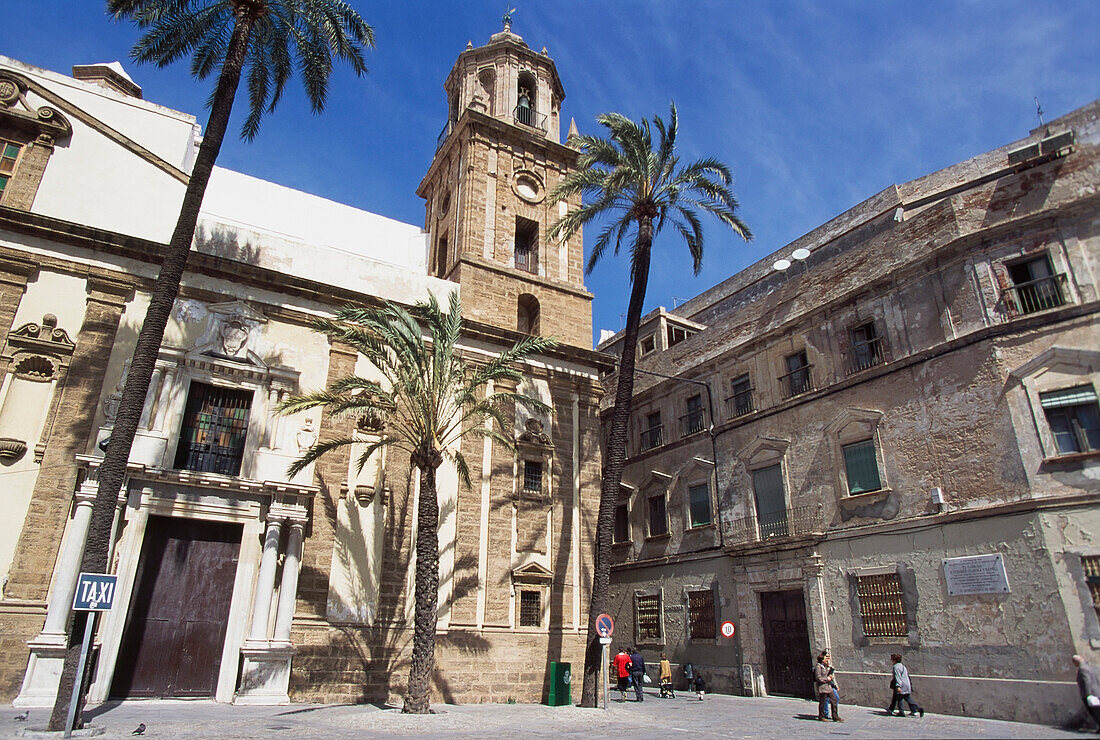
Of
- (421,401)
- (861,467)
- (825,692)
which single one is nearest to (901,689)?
(825,692)

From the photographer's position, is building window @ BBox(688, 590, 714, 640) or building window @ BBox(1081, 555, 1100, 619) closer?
building window @ BBox(1081, 555, 1100, 619)

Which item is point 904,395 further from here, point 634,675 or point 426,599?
point 426,599

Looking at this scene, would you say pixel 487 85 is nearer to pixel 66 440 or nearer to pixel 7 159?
pixel 7 159


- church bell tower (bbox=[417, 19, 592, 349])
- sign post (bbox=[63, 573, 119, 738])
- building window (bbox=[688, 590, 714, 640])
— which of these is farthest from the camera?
building window (bbox=[688, 590, 714, 640])

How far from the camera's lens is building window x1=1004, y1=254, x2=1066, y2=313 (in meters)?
16.4

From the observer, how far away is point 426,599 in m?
15.2

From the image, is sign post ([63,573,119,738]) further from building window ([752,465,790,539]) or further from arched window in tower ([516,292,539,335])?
building window ([752,465,790,539])

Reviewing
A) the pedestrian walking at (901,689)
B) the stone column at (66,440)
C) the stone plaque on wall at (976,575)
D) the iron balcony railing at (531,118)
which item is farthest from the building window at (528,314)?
the pedestrian walking at (901,689)

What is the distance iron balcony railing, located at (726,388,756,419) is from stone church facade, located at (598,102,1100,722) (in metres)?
0.10

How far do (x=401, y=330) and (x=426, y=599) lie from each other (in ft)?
20.2

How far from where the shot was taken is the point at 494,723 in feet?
44.4

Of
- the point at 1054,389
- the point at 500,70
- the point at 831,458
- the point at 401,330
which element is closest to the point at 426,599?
the point at 401,330

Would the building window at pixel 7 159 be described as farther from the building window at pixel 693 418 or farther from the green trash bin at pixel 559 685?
the building window at pixel 693 418

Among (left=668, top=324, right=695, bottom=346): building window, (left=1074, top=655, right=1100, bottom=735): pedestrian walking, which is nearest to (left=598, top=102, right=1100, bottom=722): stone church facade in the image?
(left=1074, top=655, right=1100, bottom=735): pedestrian walking
